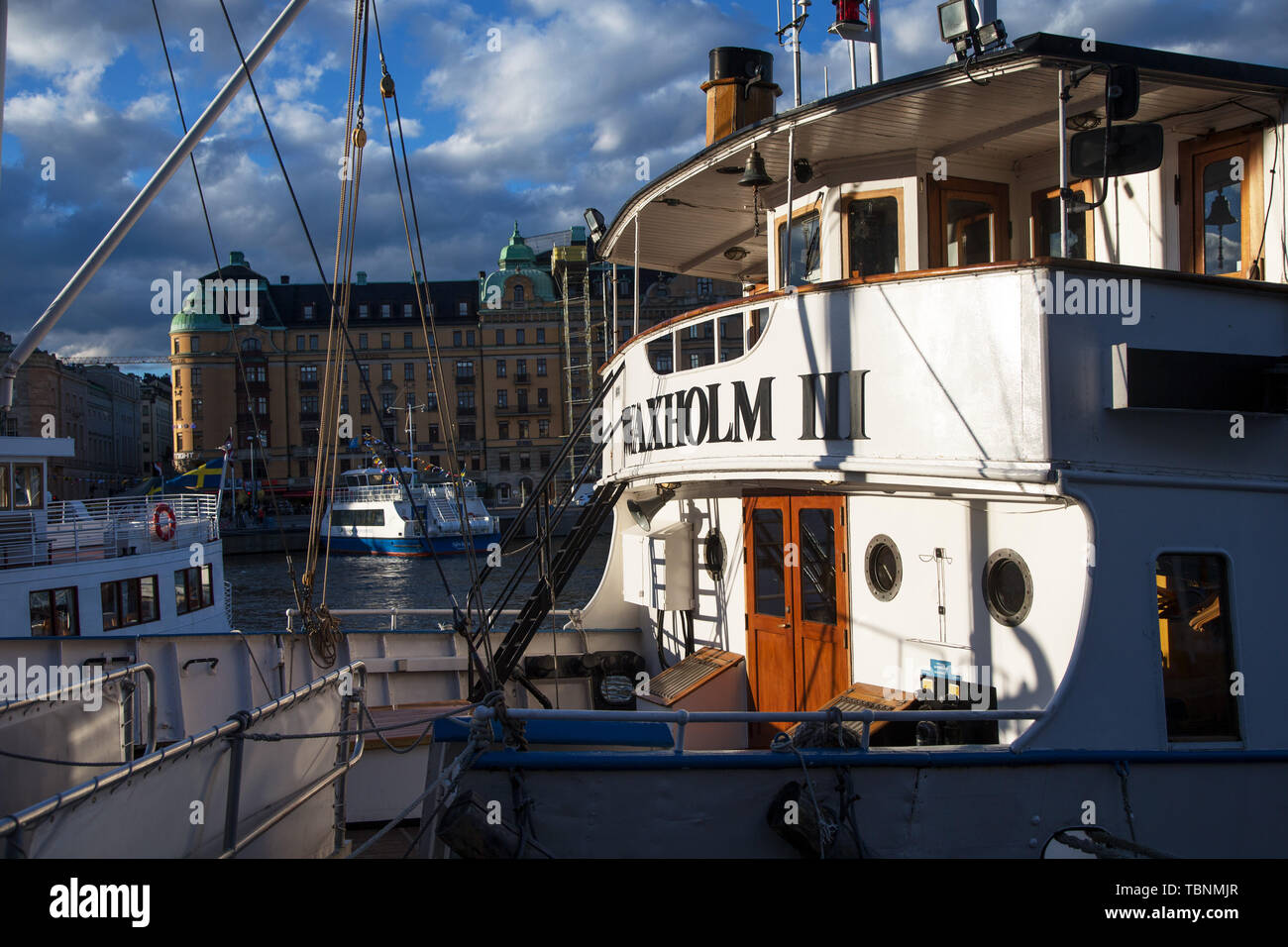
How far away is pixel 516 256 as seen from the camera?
96062 millimetres

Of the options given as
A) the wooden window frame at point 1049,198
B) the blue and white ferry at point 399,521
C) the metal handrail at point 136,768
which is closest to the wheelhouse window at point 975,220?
the wooden window frame at point 1049,198

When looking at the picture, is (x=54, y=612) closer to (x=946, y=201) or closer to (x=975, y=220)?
(x=946, y=201)

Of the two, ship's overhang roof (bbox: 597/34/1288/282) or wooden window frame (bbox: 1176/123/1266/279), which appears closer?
ship's overhang roof (bbox: 597/34/1288/282)

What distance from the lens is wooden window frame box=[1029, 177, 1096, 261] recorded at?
8733 mm

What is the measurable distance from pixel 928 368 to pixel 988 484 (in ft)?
2.99

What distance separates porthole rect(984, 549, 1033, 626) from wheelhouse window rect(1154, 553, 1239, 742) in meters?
0.88

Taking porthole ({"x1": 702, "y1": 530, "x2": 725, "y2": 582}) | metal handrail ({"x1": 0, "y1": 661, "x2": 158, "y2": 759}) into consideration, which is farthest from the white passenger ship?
metal handrail ({"x1": 0, "y1": 661, "x2": 158, "y2": 759})

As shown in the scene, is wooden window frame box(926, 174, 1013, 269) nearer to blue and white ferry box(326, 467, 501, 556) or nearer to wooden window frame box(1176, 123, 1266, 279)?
wooden window frame box(1176, 123, 1266, 279)

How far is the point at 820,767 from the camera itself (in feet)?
19.0

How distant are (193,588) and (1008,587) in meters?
21.2

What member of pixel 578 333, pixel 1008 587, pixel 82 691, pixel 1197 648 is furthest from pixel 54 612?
pixel 578 333

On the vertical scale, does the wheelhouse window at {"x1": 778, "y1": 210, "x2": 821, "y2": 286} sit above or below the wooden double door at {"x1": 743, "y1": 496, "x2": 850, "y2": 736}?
above

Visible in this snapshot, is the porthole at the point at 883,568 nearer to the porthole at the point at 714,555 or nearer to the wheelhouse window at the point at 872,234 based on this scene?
the porthole at the point at 714,555
